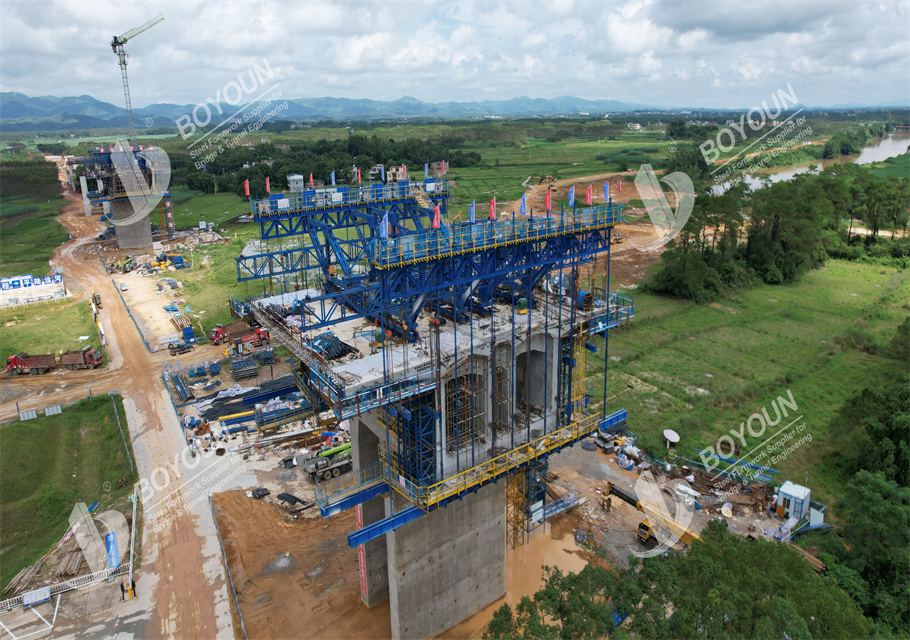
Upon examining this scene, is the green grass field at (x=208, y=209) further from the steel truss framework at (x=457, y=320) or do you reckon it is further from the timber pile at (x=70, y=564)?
the steel truss framework at (x=457, y=320)

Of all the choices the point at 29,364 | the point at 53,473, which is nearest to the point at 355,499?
the point at 53,473

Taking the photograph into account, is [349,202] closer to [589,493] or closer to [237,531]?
[237,531]

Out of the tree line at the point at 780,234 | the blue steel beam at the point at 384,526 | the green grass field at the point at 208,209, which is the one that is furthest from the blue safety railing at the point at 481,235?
the green grass field at the point at 208,209

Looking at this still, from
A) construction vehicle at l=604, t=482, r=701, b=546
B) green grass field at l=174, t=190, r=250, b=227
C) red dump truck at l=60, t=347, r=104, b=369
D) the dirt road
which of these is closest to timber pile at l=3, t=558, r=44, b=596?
the dirt road

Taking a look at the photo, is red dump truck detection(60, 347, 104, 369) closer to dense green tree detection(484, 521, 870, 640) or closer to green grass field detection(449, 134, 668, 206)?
dense green tree detection(484, 521, 870, 640)

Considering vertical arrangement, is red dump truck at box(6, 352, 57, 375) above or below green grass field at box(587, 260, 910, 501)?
above
